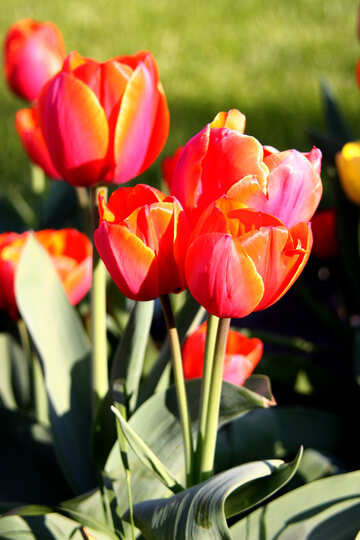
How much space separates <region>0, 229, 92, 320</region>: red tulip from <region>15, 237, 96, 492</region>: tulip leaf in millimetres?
55

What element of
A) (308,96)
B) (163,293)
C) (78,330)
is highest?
(163,293)

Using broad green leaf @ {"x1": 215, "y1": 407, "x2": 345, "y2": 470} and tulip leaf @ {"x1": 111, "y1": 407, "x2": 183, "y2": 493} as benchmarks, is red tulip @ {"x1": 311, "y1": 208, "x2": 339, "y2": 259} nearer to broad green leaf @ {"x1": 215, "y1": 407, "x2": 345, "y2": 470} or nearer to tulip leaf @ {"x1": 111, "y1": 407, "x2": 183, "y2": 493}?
broad green leaf @ {"x1": 215, "y1": 407, "x2": 345, "y2": 470}

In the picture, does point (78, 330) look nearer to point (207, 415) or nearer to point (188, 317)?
point (188, 317)

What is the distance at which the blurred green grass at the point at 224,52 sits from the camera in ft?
8.66

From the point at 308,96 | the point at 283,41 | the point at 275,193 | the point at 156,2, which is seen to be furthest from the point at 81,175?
the point at 156,2

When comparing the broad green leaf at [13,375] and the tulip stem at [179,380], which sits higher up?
the tulip stem at [179,380]

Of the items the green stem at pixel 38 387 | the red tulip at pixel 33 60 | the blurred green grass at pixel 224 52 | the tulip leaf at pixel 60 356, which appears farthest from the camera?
the blurred green grass at pixel 224 52

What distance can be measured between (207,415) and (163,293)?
4.5 inches

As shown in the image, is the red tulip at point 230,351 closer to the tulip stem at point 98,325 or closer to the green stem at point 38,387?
the tulip stem at point 98,325

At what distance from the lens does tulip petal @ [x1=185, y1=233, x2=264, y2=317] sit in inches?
19.4

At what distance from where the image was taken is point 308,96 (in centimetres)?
291

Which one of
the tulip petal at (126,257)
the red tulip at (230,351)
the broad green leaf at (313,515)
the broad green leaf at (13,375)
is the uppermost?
the tulip petal at (126,257)

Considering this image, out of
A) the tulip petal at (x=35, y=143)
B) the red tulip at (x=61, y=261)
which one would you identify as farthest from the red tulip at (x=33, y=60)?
the red tulip at (x=61, y=261)

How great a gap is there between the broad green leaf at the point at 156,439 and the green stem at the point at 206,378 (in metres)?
0.05
